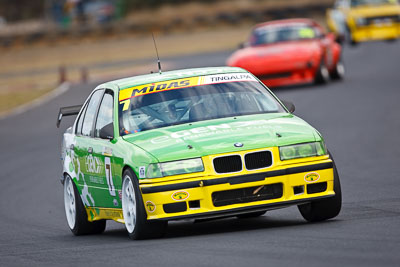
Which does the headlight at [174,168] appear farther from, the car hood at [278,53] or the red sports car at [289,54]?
the car hood at [278,53]

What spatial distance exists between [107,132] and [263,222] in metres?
1.56

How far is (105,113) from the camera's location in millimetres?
9203

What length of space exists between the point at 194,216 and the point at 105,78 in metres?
24.9

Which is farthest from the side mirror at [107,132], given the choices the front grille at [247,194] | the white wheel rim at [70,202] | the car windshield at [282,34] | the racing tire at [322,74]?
the car windshield at [282,34]

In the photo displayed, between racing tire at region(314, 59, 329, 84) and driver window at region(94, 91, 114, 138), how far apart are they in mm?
14047

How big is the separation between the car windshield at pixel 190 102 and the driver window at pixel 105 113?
0.55ft

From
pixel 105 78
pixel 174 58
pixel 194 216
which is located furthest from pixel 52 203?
pixel 174 58

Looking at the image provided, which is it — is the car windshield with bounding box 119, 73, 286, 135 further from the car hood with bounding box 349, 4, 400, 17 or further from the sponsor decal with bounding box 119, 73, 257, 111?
the car hood with bounding box 349, 4, 400, 17

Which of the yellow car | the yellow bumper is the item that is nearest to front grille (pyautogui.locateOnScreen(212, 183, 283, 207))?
the yellow car

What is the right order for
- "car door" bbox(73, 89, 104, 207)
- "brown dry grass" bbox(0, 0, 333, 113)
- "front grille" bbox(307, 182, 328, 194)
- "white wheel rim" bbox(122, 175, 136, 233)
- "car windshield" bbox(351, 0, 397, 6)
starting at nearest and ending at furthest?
"front grille" bbox(307, 182, 328, 194)
"white wheel rim" bbox(122, 175, 136, 233)
"car door" bbox(73, 89, 104, 207)
"car windshield" bbox(351, 0, 397, 6)
"brown dry grass" bbox(0, 0, 333, 113)

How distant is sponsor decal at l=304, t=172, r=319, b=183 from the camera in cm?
792

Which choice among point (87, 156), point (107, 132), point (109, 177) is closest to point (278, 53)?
point (87, 156)

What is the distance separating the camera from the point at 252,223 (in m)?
9.07

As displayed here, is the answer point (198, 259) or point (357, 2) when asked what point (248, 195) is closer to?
point (198, 259)
